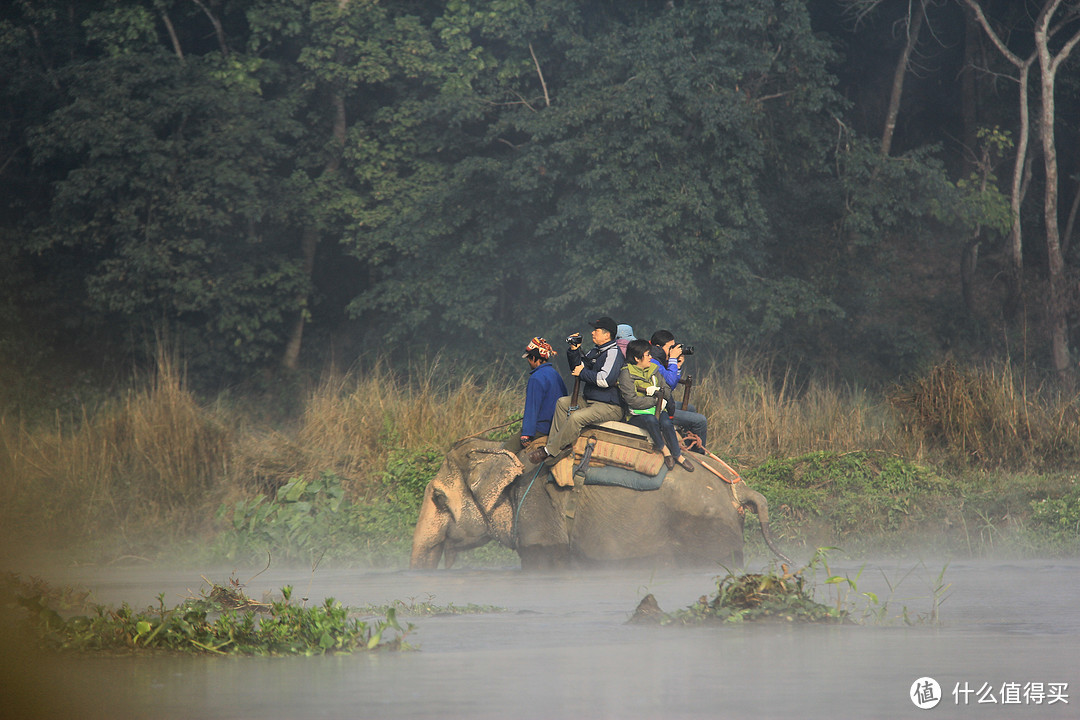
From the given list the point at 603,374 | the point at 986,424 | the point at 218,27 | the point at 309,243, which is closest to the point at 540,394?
the point at 603,374

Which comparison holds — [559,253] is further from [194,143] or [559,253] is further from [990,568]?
[990,568]

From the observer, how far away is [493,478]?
9.54 metres

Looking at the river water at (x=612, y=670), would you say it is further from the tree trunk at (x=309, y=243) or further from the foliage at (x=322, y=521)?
the tree trunk at (x=309, y=243)

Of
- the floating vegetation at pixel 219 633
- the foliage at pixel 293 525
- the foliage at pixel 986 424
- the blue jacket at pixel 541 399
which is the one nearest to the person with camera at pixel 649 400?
the blue jacket at pixel 541 399

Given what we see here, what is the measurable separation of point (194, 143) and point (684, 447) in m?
13.5

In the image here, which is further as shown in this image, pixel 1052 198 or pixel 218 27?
pixel 218 27

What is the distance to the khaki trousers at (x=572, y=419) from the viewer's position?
915 centimetres

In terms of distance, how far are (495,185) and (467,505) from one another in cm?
1244

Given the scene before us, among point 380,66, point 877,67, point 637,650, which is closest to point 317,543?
point 637,650

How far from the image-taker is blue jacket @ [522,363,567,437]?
31.4 feet

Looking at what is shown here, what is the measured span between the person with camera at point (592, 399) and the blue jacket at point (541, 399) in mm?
179

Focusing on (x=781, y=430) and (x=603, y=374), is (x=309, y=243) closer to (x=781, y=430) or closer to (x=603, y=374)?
(x=781, y=430)

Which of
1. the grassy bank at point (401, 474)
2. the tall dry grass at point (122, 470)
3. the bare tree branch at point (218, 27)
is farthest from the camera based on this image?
the bare tree branch at point (218, 27)

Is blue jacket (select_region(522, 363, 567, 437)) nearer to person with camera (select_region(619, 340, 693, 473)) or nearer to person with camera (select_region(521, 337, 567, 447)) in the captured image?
person with camera (select_region(521, 337, 567, 447))
